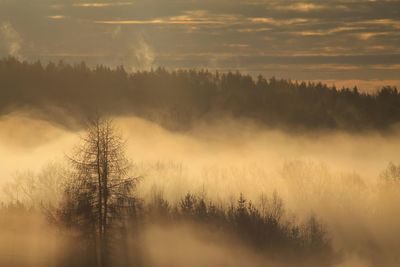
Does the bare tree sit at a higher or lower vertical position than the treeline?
higher

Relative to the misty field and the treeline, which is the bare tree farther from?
the treeline

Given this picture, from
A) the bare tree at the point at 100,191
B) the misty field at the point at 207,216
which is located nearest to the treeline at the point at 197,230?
the misty field at the point at 207,216

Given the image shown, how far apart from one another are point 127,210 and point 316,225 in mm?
50298

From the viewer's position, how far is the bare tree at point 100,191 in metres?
60.2

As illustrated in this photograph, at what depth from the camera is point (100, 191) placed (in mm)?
60000

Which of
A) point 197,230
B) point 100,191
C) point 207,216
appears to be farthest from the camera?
point 207,216

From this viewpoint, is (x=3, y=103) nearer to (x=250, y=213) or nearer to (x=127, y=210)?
(x=250, y=213)

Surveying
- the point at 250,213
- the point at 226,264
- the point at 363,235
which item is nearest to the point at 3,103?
the point at 363,235

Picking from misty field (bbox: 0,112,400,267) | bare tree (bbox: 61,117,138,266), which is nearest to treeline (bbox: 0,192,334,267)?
misty field (bbox: 0,112,400,267)

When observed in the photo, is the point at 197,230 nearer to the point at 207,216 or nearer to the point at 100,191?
the point at 207,216

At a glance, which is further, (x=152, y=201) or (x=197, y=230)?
(x=152, y=201)

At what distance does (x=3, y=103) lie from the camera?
18238 cm

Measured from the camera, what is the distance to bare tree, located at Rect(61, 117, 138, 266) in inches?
2370

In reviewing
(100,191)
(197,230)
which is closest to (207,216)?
(197,230)
